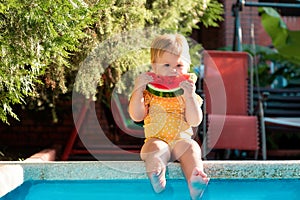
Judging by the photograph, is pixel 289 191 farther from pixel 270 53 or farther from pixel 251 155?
pixel 270 53

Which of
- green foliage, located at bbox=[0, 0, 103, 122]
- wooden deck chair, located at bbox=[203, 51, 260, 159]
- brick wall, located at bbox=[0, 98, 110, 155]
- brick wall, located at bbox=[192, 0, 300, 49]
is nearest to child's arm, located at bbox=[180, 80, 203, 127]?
green foliage, located at bbox=[0, 0, 103, 122]

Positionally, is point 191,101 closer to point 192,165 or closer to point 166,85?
point 166,85

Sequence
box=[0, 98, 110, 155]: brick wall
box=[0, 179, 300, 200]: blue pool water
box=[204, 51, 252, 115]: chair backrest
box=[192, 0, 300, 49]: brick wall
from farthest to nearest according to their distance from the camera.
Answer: box=[192, 0, 300, 49]: brick wall → box=[0, 98, 110, 155]: brick wall → box=[204, 51, 252, 115]: chair backrest → box=[0, 179, 300, 200]: blue pool water

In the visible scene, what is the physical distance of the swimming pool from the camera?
8.18ft

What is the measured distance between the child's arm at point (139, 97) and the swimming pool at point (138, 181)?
9.4 inches

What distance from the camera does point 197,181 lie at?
7.45 ft

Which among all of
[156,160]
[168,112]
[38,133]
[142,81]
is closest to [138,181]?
[156,160]

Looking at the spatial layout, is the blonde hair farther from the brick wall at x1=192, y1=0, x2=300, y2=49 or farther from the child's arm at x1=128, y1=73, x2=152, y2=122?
the brick wall at x1=192, y1=0, x2=300, y2=49

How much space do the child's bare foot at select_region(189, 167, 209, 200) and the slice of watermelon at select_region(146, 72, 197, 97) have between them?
0.42m

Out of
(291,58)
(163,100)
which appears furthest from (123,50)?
(291,58)

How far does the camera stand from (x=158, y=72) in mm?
2541

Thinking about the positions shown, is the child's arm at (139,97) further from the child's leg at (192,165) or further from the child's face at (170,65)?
the child's leg at (192,165)

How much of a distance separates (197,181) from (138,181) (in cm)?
36

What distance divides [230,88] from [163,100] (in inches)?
155
